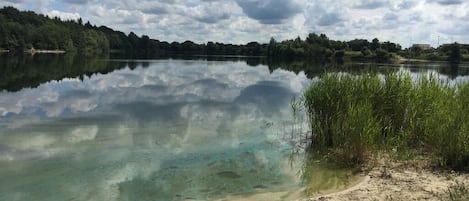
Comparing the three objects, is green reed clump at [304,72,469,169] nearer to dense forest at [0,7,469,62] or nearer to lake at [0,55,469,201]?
lake at [0,55,469,201]

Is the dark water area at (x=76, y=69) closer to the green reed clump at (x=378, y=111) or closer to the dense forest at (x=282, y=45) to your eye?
the green reed clump at (x=378, y=111)

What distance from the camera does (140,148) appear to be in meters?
14.6

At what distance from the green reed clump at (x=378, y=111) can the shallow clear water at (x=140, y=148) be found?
5.59ft

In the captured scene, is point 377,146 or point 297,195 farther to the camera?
point 377,146

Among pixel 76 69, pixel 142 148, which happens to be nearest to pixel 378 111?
pixel 142 148

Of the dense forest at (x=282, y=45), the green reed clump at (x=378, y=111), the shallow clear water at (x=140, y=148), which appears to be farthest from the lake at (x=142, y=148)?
the dense forest at (x=282, y=45)

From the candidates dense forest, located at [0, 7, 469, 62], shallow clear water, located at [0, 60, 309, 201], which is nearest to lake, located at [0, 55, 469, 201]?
shallow clear water, located at [0, 60, 309, 201]

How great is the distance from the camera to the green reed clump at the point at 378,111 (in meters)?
12.5

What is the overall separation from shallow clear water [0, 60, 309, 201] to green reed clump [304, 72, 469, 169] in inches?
67.1

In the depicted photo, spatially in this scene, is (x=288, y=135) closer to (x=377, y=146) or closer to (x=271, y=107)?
(x=377, y=146)

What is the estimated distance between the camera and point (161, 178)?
11.4 m

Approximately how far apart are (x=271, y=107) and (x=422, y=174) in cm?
1587

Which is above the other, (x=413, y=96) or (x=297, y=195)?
(x=413, y=96)

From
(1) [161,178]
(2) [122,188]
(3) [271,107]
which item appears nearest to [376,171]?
(1) [161,178]
